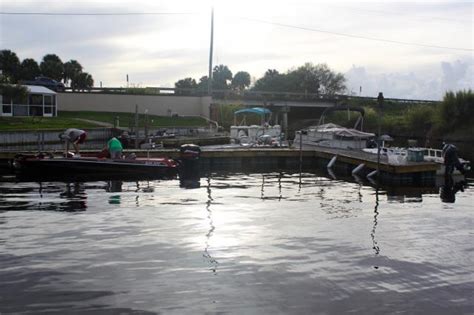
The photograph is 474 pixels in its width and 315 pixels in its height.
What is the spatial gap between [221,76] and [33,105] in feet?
276

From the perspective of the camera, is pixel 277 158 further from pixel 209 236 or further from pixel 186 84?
pixel 186 84

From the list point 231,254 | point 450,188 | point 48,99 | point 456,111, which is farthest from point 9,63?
point 231,254

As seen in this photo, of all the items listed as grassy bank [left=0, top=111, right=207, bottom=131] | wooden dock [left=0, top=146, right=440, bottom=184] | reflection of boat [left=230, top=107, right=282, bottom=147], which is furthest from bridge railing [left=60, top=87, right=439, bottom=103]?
wooden dock [left=0, top=146, right=440, bottom=184]

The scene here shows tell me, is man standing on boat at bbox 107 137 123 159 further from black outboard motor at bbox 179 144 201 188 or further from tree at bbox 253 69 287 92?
tree at bbox 253 69 287 92

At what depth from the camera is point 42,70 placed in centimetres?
9669

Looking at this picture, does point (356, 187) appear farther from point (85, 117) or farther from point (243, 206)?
point (85, 117)

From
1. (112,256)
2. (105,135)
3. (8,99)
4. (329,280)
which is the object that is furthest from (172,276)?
(8,99)

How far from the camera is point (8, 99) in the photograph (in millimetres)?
55875

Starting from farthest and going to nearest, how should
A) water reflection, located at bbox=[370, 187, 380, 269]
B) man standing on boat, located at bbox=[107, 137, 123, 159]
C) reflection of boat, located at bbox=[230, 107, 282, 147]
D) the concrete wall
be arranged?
1. the concrete wall
2. reflection of boat, located at bbox=[230, 107, 282, 147]
3. man standing on boat, located at bbox=[107, 137, 123, 159]
4. water reflection, located at bbox=[370, 187, 380, 269]

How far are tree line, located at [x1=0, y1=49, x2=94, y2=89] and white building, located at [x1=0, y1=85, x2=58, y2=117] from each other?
32523 millimetres

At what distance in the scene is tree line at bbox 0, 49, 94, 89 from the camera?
94.4 meters

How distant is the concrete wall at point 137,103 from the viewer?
2948 inches

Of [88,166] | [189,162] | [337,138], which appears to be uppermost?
[337,138]

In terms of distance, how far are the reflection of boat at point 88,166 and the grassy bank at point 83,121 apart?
16.8 meters
